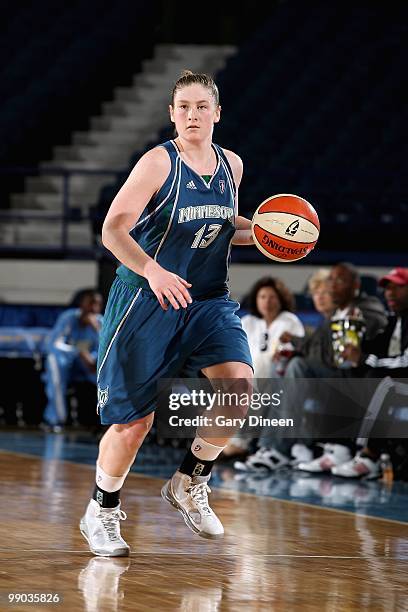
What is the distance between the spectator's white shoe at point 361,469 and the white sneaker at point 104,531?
3490 mm

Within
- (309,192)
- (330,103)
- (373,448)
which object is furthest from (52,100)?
(373,448)

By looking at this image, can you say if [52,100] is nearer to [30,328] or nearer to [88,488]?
[30,328]

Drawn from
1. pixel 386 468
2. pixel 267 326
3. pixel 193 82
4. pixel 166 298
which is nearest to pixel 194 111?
pixel 193 82

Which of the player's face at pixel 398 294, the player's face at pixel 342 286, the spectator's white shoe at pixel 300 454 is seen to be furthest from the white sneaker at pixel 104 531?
the player's face at pixel 342 286

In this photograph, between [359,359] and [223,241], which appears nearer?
[223,241]

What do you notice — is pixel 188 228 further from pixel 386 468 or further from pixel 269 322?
pixel 269 322

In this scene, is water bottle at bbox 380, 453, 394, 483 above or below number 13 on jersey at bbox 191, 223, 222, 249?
below

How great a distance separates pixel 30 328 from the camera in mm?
11922

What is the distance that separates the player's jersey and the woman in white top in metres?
4.24

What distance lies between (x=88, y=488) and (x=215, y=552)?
227cm

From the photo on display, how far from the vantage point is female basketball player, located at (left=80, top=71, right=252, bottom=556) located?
462cm

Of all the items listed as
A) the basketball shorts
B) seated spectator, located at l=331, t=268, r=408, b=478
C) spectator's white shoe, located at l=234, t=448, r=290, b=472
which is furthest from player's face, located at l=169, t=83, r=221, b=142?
spectator's white shoe, located at l=234, t=448, r=290, b=472

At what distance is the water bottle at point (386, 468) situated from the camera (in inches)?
Result: 322

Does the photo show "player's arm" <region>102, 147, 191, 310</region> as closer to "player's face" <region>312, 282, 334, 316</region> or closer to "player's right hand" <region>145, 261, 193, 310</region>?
"player's right hand" <region>145, 261, 193, 310</region>
